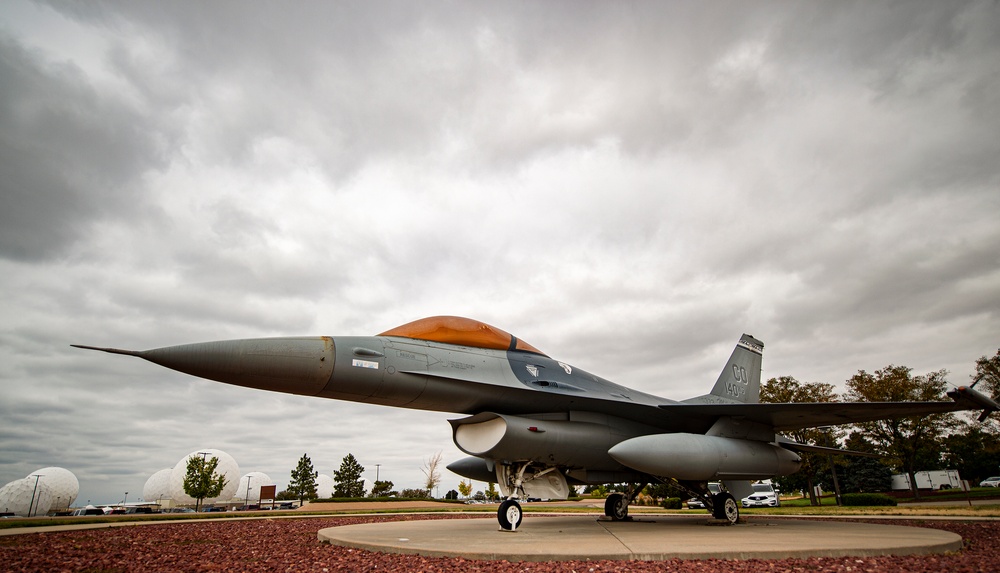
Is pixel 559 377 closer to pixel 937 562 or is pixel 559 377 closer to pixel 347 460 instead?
pixel 937 562

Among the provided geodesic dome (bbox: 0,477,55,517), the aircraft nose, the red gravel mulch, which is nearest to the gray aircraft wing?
the red gravel mulch

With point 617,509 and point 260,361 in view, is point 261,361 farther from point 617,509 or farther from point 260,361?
point 617,509

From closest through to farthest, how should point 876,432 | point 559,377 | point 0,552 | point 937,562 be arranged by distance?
point 937,562, point 0,552, point 559,377, point 876,432

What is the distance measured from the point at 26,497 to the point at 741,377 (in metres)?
54.7

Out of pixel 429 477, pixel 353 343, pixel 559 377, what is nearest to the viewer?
pixel 353 343

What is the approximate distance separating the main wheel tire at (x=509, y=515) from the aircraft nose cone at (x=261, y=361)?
376 centimetres

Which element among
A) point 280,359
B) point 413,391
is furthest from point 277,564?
point 413,391

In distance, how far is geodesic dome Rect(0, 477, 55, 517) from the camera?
41188mm

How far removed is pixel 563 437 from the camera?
950 cm

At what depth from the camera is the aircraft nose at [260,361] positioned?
654cm

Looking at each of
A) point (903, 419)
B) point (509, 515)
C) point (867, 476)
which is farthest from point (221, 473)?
point (867, 476)

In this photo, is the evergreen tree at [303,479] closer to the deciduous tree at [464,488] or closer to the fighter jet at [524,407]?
the deciduous tree at [464,488]

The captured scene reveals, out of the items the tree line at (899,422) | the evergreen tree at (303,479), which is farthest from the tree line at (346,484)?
the tree line at (899,422)

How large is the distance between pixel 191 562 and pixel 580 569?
15.1 ft
